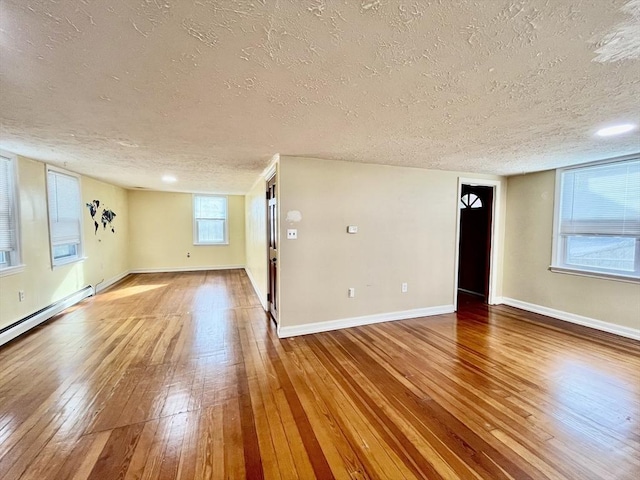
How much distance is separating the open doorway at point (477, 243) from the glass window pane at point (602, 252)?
3.41ft

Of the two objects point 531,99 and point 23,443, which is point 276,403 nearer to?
point 23,443

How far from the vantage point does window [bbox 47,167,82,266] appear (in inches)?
160

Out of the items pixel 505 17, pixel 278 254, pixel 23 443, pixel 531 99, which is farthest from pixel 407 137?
pixel 23 443

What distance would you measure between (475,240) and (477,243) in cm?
8

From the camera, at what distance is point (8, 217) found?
329 cm

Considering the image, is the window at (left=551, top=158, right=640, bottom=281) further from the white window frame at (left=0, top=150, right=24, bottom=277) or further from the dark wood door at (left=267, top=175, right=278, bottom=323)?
the white window frame at (left=0, top=150, right=24, bottom=277)

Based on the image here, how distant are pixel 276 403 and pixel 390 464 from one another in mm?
907

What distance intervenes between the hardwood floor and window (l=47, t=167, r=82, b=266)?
49.9 inches

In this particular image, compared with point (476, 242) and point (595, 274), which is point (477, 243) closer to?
point (476, 242)

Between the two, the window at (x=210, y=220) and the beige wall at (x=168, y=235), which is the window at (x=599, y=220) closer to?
the beige wall at (x=168, y=235)

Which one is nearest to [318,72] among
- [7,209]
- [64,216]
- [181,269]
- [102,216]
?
[7,209]

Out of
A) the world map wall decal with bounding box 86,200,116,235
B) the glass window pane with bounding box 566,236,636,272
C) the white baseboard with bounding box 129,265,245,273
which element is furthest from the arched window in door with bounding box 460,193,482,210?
the world map wall decal with bounding box 86,200,116,235

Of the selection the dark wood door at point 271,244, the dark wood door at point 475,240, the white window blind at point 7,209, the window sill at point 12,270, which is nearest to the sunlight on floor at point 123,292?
the window sill at point 12,270

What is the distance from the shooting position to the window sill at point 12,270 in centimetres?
315
